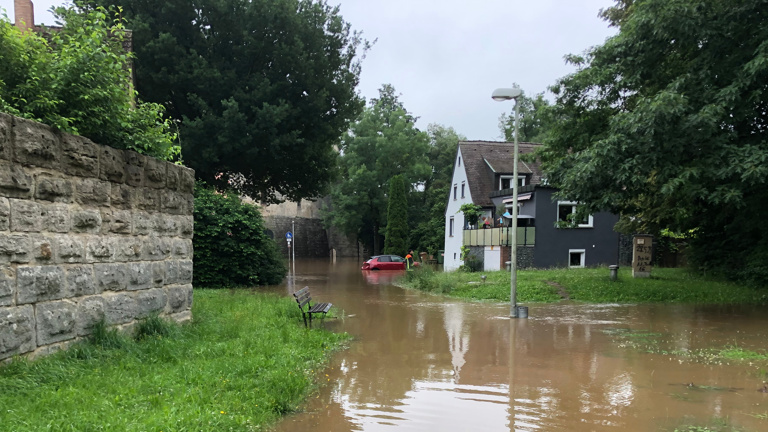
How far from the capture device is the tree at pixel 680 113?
12391 mm

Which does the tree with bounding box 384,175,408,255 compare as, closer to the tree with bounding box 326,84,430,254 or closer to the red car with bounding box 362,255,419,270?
the tree with bounding box 326,84,430,254

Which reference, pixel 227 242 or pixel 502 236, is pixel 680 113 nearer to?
pixel 227 242

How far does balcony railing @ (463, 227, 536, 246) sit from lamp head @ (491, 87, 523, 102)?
15594 mm

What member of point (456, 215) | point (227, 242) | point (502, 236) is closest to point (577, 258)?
point (502, 236)

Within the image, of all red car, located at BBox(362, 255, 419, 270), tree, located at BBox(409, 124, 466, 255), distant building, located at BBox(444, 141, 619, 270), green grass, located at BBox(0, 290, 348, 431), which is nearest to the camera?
green grass, located at BBox(0, 290, 348, 431)

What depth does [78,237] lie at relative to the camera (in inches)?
245

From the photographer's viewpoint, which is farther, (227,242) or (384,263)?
(384,263)

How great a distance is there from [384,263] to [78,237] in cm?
3130

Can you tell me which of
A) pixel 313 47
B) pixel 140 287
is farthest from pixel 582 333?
pixel 313 47

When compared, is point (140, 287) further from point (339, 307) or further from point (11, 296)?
point (339, 307)

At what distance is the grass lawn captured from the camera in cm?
1556

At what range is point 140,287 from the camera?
24.2 feet

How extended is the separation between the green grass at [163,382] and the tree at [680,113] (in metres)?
9.33

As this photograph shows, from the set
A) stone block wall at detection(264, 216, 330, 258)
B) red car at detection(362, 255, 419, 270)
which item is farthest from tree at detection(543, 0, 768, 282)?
stone block wall at detection(264, 216, 330, 258)
